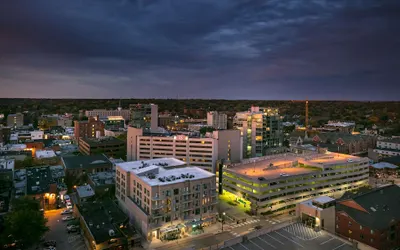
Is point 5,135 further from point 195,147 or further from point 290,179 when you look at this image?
point 290,179

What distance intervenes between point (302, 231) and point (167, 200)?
1949cm

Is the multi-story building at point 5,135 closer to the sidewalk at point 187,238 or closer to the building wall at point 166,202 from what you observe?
the building wall at point 166,202

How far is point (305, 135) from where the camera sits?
128 m

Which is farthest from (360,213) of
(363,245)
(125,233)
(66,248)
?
(66,248)

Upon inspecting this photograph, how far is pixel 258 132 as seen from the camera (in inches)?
3856

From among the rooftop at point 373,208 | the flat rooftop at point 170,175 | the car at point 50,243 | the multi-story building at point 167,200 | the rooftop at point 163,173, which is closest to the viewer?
the rooftop at point 373,208

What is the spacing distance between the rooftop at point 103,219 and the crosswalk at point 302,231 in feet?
75.7

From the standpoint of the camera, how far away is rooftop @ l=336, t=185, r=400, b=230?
137 feet

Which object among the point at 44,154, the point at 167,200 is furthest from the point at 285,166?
the point at 44,154

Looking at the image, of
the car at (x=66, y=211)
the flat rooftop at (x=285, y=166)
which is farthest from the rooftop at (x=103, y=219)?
the flat rooftop at (x=285, y=166)

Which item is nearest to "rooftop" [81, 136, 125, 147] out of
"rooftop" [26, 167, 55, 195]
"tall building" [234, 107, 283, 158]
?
"rooftop" [26, 167, 55, 195]

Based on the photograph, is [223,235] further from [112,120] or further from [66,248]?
[112,120]

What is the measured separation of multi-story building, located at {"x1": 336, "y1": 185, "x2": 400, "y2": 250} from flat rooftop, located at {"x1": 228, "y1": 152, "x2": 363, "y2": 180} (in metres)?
14.0

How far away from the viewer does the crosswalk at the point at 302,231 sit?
4026 centimetres
